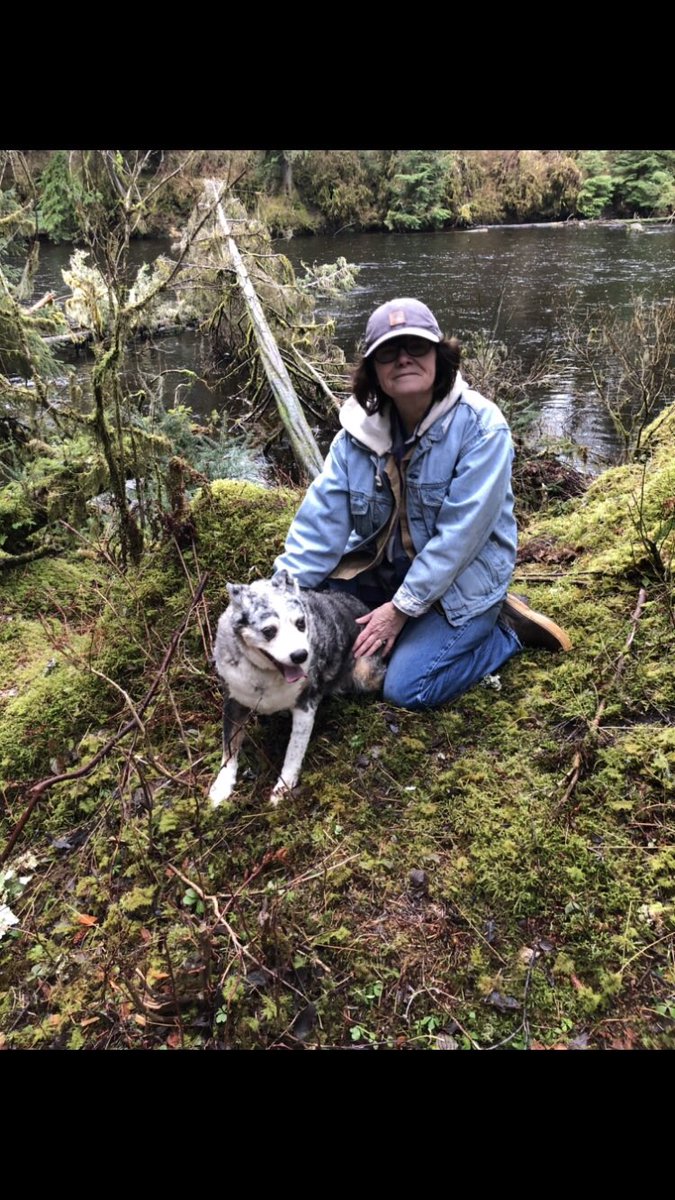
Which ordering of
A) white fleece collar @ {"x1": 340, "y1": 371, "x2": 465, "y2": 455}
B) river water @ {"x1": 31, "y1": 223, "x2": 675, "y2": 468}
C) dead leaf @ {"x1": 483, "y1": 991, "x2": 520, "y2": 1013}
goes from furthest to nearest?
river water @ {"x1": 31, "y1": 223, "x2": 675, "y2": 468}, white fleece collar @ {"x1": 340, "y1": 371, "x2": 465, "y2": 455}, dead leaf @ {"x1": 483, "y1": 991, "x2": 520, "y2": 1013}

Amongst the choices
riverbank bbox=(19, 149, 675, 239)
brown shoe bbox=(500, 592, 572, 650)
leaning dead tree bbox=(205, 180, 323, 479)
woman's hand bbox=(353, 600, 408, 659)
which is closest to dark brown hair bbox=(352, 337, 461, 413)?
woman's hand bbox=(353, 600, 408, 659)

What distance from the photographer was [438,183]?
94.4 ft

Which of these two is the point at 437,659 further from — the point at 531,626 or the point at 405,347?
the point at 405,347

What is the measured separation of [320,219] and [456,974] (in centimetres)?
3247

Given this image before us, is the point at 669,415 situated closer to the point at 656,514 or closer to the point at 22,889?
the point at 656,514

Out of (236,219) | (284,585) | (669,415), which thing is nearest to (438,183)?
(236,219)

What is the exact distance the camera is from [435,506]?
380 centimetres

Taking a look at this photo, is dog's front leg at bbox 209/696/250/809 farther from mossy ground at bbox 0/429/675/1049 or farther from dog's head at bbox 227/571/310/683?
dog's head at bbox 227/571/310/683

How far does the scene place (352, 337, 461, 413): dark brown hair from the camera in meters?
3.56

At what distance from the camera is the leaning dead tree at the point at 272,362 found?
970 cm

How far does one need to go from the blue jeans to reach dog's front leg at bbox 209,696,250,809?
97 cm

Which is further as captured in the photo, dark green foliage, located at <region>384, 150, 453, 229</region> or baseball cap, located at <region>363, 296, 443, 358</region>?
dark green foliage, located at <region>384, 150, 453, 229</region>

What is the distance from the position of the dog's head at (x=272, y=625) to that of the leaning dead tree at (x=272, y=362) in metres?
6.42

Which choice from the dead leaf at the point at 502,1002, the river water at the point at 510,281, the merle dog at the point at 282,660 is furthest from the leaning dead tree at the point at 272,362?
the dead leaf at the point at 502,1002
